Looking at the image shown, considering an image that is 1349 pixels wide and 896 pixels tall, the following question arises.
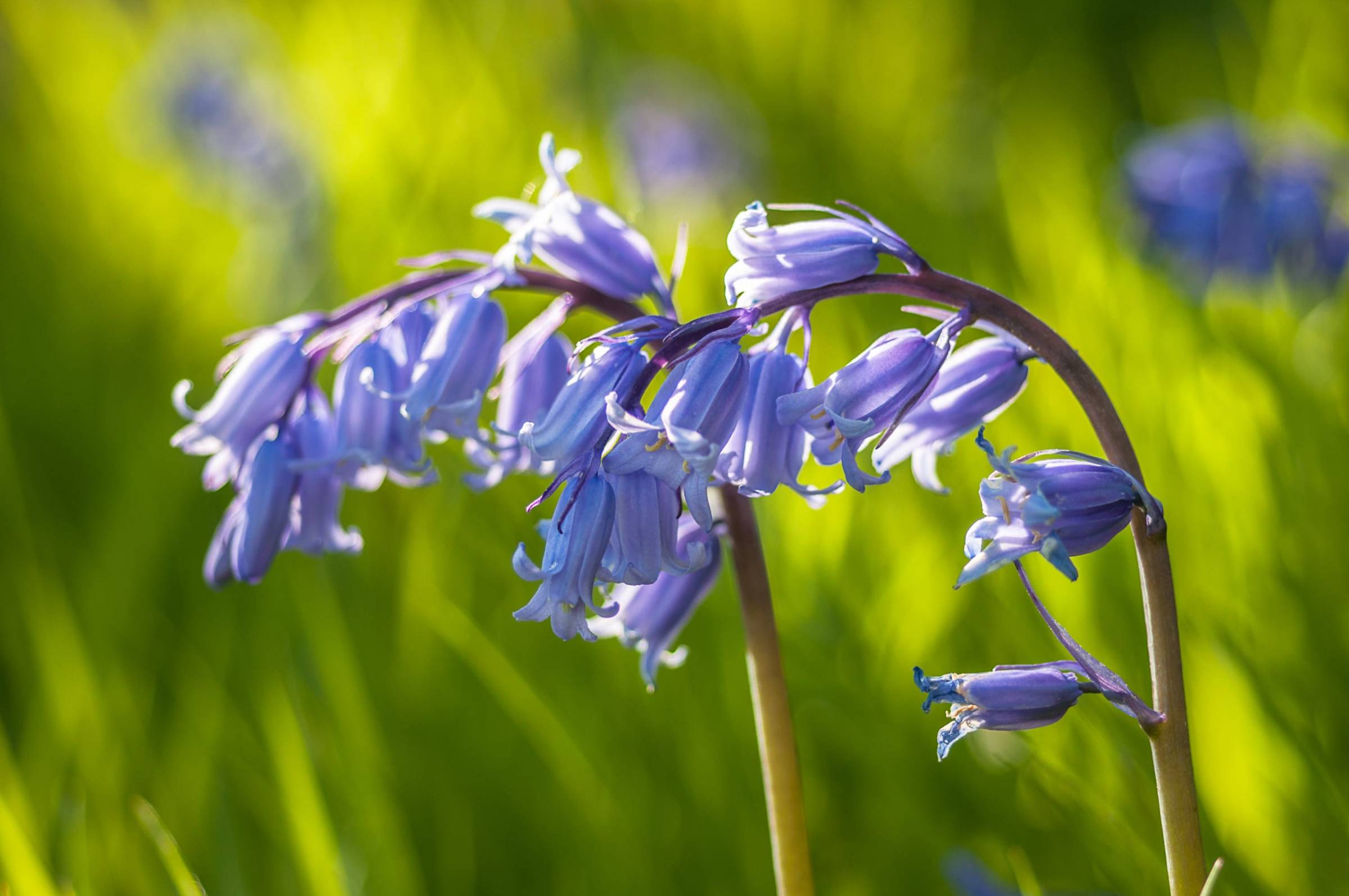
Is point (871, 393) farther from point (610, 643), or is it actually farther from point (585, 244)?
point (610, 643)

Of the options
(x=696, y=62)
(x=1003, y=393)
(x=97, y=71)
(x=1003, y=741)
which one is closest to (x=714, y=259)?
(x=1003, y=741)

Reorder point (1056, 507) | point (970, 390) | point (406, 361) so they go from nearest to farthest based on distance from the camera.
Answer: point (1056, 507) → point (970, 390) → point (406, 361)

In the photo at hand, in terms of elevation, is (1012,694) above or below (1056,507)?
below

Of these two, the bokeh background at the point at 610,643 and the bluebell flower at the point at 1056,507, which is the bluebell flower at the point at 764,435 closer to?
the bluebell flower at the point at 1056,507

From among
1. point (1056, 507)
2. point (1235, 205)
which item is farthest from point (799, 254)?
point (1235, 205)

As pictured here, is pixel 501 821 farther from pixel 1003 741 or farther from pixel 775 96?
pixel 775 96

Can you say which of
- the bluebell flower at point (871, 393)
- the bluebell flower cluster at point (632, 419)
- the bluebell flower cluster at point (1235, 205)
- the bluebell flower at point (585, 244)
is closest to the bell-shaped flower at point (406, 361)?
the bluebell flower cluster at point (632, 419)
